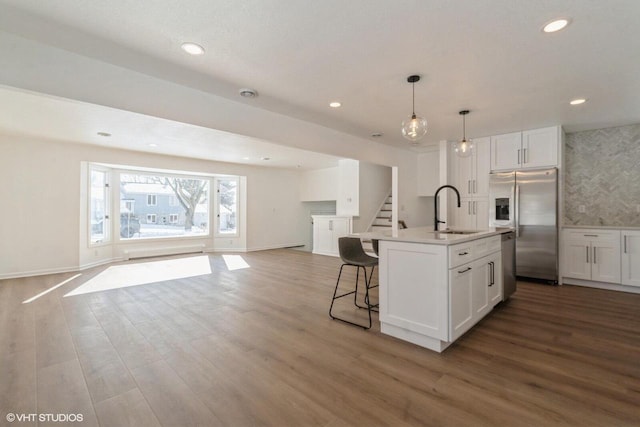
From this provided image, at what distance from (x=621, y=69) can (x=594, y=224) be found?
310 centimetres

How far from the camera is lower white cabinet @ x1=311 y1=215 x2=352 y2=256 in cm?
714

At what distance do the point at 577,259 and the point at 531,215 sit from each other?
3.06 ft

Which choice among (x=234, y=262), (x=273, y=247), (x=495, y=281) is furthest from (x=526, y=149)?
(x=273, y=247)

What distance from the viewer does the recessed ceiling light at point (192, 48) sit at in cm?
228

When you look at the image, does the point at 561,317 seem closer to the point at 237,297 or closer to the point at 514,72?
the point at 514,72

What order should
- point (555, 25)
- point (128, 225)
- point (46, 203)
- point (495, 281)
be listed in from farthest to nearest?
point (128, 225), point (46, 203), point (495, 281), point (555, 25)

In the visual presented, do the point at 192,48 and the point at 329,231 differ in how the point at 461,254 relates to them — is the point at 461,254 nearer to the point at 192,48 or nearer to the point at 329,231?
the point at 192,48

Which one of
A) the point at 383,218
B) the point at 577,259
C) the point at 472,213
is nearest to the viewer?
the point at 577,259

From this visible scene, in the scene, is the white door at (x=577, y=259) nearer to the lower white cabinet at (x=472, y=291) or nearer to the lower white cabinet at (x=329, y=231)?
the lower white cabinet at (x=472, y=291)

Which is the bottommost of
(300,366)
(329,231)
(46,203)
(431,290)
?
(300,366)

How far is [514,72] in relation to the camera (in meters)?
2.78

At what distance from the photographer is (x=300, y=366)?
217cm

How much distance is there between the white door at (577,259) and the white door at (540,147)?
1323mm

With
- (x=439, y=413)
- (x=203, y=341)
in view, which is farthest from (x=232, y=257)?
(x=439, y=413)
